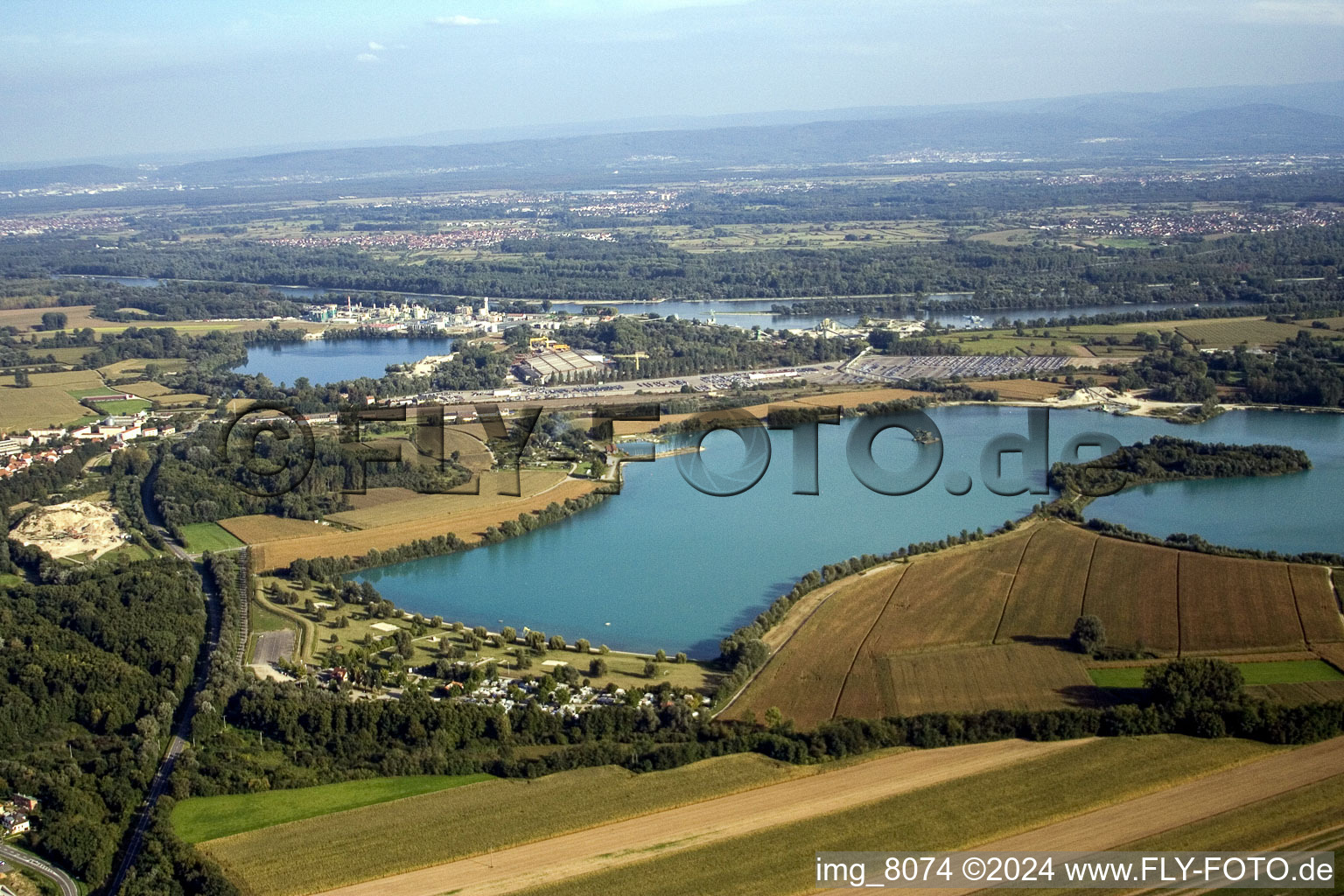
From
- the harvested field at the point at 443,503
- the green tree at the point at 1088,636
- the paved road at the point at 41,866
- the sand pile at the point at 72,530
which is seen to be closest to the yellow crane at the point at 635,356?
the harvested field at the point at 443,503

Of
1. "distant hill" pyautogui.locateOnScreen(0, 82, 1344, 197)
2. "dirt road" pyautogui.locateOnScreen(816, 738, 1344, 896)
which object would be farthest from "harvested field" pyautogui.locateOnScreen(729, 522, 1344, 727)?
"distant hill" pyautogui.locateOnScreen(0, 82, 1344, 197)

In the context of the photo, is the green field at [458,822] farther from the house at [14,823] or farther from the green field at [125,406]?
the green field at [125,406]

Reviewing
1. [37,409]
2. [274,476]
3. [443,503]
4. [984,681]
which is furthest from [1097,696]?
[37,409]

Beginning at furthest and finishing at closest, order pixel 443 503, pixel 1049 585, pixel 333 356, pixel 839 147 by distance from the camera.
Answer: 1. pixel 839 147
2. pixel 333 356
3. pixel 443 503
4. pixel 1049 585

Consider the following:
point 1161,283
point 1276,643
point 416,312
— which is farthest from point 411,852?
point 1161,283

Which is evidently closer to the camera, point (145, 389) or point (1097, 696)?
point (1097, 696)

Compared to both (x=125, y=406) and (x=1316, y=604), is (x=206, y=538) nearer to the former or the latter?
(x=125, y=406)
